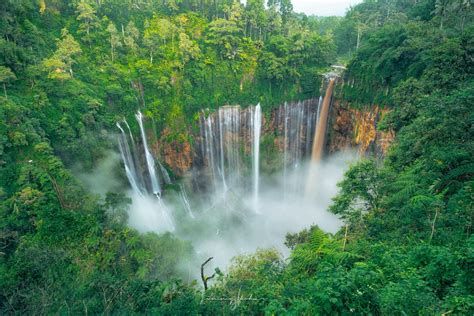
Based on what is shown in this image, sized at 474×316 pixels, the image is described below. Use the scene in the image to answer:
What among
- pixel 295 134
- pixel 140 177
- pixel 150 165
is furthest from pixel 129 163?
pixel 295 134

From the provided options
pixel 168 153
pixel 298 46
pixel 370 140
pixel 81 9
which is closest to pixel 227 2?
pixel 298 46

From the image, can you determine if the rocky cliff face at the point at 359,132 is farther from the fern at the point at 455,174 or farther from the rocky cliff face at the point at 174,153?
the rocky cliff face at the point at 174,153

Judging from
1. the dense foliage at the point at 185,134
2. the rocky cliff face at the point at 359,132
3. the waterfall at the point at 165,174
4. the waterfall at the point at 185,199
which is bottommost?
the waterfall at the point at 185,199

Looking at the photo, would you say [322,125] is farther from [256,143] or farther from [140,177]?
[140,177]

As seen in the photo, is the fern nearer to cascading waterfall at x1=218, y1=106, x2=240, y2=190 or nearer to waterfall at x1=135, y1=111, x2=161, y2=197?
waterfall at x1=135, y1=111, x2=161, y2=197

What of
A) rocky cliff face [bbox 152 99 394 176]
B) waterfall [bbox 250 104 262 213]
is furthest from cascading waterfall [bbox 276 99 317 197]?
waterfall [bbox 250 104 262 213]

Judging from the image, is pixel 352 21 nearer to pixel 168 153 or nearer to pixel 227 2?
pixel 227 2

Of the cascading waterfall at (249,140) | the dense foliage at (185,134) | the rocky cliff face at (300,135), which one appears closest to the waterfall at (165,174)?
the rocky cliff face at (300,135)

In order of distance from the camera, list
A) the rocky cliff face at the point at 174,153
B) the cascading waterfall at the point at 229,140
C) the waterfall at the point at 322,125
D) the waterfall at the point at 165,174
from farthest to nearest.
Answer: the cascading waterfall at the point at 229,140 → the waterfall at the point at 322,125 → the rocky cliff face at the point at 174,153 → the waterfall at the point at 165,174
